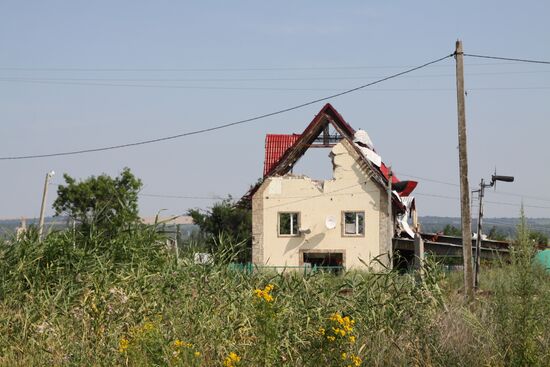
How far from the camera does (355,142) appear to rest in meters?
48.0

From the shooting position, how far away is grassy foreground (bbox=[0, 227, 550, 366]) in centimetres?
938

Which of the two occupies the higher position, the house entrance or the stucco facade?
the stucco facade

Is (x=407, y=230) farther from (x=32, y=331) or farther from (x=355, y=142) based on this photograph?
(x=32, y=331)

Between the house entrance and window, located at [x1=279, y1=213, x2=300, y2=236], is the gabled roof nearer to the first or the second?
window, located at [x1=279, y1=213, x2=300, y2=236]

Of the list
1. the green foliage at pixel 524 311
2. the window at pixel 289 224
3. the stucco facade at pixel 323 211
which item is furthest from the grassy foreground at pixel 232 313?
the window at pixel 289 224

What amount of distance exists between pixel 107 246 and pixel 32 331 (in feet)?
7.82

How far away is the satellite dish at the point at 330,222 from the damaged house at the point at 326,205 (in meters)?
0.01

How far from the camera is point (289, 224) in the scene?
48500 millimetres

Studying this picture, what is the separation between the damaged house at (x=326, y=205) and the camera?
153 feet

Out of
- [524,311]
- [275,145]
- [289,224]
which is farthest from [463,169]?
[275,145]

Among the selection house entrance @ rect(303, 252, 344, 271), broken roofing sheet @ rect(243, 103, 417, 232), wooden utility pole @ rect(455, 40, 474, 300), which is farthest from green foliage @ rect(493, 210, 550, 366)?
house entrance @ rect(303, 252, 344, 271)

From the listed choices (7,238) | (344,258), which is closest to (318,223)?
(344,258)

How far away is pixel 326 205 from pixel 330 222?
1.02 meters

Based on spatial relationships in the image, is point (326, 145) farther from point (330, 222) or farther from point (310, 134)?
point (330, 222)
